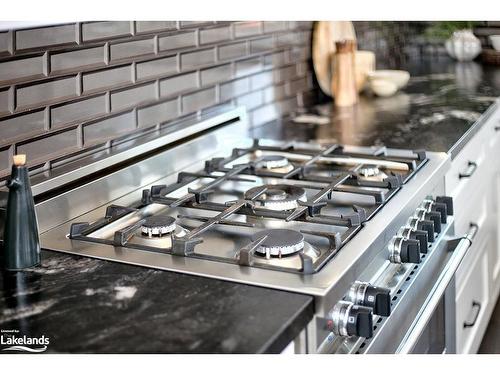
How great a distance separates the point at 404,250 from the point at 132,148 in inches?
27.0

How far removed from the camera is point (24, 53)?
162cm

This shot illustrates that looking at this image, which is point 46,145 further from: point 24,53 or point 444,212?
point 444,212

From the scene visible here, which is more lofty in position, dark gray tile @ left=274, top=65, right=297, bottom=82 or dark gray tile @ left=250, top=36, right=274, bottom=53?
dark gray tile @ left=250, top=36, right=274, bottom=53

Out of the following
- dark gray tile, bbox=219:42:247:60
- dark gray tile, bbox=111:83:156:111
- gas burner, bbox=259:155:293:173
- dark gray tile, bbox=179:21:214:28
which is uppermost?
dark gray tile, bbox=179:21:214:28

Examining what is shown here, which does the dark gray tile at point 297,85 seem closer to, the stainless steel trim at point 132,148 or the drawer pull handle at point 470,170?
the stainless steel trim at point 132,148

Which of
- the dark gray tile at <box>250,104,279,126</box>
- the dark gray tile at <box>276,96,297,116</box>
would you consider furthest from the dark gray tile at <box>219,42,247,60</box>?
the dark gray tile at <box>276,96,297,116</box>

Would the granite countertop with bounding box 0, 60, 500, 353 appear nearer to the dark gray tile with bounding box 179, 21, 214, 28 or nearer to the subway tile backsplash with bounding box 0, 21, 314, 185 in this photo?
the subway tile backsplash with bounding box 0, 21, 314, 185

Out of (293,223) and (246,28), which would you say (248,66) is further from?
(293,223)

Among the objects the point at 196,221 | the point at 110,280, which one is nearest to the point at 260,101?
the point at 196,221

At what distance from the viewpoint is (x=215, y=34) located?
2.34 meters

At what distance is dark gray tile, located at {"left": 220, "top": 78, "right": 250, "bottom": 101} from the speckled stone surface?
1080mm

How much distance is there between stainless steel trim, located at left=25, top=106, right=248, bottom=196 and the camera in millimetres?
1662

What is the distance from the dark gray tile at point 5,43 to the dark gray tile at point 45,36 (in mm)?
21

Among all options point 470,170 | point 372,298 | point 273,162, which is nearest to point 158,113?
point 273,162
